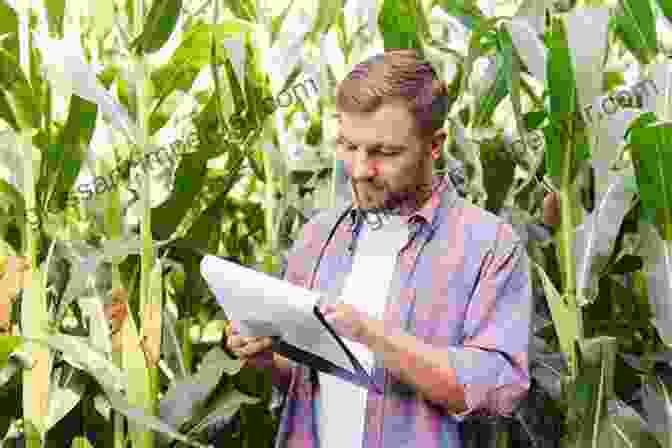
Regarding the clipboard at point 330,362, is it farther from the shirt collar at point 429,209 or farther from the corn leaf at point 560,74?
the corn leaf at point 560,74

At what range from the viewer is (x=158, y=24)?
0.98 m

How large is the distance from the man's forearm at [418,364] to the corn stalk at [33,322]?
44 cm

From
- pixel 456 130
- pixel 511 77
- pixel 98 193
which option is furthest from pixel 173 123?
pixel 511 77

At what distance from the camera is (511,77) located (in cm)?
97

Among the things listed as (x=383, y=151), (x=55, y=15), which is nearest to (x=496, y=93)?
(x=383, y=151)

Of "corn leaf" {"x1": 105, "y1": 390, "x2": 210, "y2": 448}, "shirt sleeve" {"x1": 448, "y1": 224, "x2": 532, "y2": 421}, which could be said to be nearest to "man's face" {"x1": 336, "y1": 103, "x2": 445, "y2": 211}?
"shirt sleeve" {"x1": 448, "y1": 224, "x2": 532, "y2": 421}

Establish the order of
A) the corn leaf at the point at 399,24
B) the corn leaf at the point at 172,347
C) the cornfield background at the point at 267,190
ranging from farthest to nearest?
the corn leaf at the point at 172,347 < the corn leaf at the point at 399,24 < the cornfield background at the point at 267,190

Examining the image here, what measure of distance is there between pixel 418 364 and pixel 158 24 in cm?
50

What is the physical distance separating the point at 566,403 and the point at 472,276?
239 millimetres

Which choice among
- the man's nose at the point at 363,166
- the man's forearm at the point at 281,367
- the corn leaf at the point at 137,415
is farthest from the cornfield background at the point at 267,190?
the man's nose at the point at 363,166

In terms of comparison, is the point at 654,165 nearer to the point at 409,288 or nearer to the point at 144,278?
the point at 409,288

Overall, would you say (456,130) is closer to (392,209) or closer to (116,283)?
(392,209)

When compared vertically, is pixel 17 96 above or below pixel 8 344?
above

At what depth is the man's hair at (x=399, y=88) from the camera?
0.77 metres
